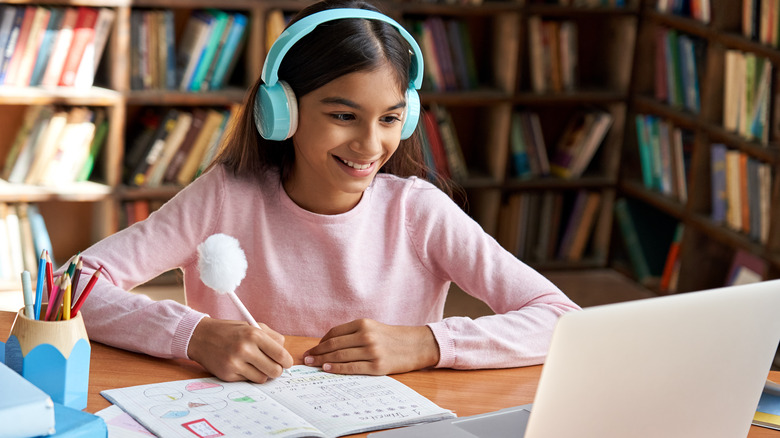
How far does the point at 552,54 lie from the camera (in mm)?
3533

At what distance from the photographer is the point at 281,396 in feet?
3.61

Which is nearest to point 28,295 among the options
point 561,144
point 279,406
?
point 279,406

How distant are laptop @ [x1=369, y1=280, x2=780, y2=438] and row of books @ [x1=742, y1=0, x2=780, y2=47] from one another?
7.14 ft

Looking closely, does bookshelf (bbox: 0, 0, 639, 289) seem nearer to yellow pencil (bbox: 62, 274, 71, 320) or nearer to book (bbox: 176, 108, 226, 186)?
book (bbox: 176, 108, 226, 186)

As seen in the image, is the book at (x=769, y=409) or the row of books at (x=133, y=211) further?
the row of books at (x=133, y=211)

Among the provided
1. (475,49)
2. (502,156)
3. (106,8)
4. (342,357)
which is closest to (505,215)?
(502,156)

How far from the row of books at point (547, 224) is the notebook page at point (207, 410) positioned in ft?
8.77

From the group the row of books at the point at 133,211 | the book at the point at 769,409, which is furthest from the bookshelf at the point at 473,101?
the book at the point at 769,409

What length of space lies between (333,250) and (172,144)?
1715 mm

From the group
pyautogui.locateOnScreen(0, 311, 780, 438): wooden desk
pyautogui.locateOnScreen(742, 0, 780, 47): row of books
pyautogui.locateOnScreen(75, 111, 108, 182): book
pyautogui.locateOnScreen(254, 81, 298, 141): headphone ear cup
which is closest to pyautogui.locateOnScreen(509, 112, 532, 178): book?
pyautogui.locateOnScreen(742, 0, 780, 47): row of books

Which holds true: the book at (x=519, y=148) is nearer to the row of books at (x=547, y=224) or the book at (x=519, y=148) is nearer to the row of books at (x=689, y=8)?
the row of books at (x=547, y=224)

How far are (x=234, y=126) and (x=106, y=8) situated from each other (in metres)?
1.63

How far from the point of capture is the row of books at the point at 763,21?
2.85 m

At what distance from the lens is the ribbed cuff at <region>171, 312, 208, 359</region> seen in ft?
3.92
